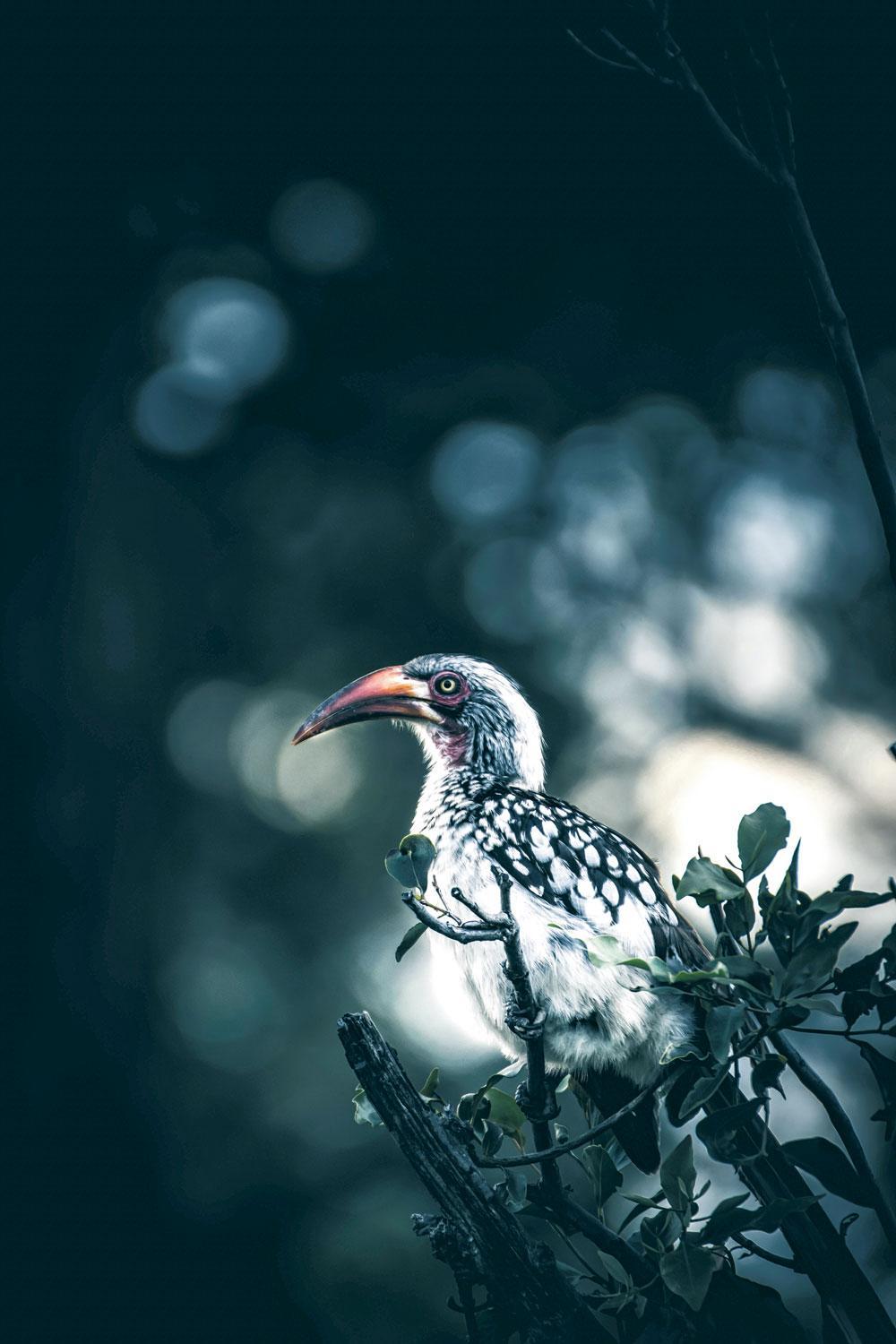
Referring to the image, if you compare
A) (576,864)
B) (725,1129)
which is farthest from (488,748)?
(725,1129)

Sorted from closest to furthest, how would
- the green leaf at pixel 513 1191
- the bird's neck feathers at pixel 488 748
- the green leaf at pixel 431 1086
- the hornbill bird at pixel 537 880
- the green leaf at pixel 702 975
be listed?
the green leaf at pixel 702 975
the green leaf at pixel 513 1191
the green leaf at pixel 431 1086
the hornbill bird at pixel 537 880
the bird's neck feathers at pixel 488 748

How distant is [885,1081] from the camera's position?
140 centimetres

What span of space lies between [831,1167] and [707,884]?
40 centimetres

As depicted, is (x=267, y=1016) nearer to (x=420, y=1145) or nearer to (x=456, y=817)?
(x=456, y=817)

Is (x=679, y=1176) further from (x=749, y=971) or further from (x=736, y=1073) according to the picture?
(x=749, y=971)

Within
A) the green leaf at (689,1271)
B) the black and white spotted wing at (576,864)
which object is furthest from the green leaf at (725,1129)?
the black and white spotted wing at (576,864)

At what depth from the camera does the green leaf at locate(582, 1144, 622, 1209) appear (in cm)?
160

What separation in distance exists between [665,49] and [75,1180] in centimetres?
433

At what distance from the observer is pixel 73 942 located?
476 cm

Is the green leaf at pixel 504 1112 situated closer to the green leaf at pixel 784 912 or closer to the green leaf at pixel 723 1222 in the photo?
the green leaf at pixel 723 1222

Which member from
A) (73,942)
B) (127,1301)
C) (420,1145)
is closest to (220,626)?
(73,942)

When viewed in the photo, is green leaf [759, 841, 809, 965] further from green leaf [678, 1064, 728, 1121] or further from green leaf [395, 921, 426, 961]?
green leaf [395, 921, 426, 961]

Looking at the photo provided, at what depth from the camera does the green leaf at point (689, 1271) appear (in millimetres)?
1314

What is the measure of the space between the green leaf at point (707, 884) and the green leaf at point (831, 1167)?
0.34 metres
